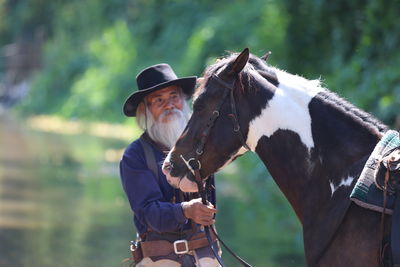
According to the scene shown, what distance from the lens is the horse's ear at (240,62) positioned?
4.08 metres

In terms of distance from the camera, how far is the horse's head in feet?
13.8

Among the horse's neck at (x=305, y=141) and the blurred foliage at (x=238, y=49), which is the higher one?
the blurred foliage at (x=238, y=49)

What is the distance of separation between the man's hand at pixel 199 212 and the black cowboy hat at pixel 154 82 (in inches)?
32.8

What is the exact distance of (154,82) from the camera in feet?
17.3

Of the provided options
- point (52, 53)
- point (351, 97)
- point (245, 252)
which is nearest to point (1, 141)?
point (351, 97)

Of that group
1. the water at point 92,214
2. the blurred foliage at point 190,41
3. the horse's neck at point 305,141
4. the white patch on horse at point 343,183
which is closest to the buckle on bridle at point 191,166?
the horse's neck at point 305,141

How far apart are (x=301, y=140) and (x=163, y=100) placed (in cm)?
140

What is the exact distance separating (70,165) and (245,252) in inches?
421

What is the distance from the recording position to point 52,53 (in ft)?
180

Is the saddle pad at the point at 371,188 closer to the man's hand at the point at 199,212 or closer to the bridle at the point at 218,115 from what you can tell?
the bridle at the point at 218,115

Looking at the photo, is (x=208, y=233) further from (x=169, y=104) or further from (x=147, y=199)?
(x=169, y=104)

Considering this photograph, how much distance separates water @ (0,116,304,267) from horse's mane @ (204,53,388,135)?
5611 millimetres

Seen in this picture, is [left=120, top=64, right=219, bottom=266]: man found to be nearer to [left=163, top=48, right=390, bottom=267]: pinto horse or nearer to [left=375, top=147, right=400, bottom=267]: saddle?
[left=163, top=48, right=390, bottom=267]: pinto horse

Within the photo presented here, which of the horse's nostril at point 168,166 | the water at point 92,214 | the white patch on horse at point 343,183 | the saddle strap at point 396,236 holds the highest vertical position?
the water at point 92,214
